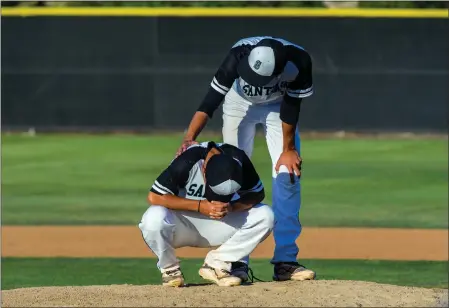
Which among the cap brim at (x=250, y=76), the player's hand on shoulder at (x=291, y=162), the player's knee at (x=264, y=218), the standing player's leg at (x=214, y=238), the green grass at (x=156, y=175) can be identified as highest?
the cap brim at (x=250, y=76)

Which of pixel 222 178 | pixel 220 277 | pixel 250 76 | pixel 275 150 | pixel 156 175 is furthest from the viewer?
pixel 156 175

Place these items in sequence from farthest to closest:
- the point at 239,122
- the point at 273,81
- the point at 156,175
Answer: the point at 156,175
the point at 239,122
the point at 273,81

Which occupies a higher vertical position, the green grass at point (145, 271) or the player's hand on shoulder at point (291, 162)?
the player's hand on shoulder at point (291, 162)

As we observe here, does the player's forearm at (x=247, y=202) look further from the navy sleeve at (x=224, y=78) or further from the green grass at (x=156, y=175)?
the green grass at (x=156, y=175)

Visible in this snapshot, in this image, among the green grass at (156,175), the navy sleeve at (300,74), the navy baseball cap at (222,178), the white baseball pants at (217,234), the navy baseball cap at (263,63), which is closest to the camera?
the navy baseball cap at (222,178)

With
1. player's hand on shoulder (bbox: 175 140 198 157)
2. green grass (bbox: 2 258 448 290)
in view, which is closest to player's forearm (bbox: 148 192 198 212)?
player's hand on shoulder (bbox: 175 140 198 157)

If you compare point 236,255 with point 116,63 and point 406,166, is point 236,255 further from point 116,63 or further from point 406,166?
point 116,63

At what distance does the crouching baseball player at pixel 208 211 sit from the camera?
7133mm

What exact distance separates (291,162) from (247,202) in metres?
0.63

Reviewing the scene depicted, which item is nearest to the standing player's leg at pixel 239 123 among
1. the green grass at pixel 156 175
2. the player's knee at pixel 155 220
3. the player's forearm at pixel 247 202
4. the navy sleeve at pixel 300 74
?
the navy sleeve at pixel 300 74

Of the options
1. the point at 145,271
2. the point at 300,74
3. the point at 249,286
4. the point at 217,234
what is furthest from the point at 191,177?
the point at 145,271

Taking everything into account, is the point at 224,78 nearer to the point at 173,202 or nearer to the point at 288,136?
the point at 288,136

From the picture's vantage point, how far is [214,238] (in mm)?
7492

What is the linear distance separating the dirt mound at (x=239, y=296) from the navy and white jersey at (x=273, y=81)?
140cm
